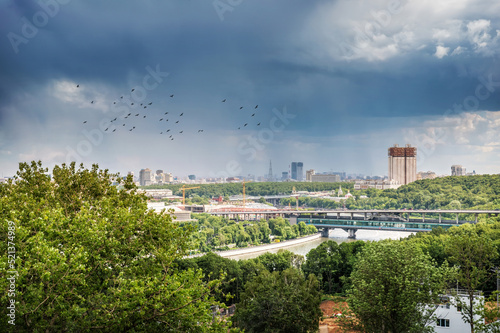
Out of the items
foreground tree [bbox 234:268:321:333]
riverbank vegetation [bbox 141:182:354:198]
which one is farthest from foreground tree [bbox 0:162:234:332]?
riverbank vegetation [bbox 141:182:354:198]

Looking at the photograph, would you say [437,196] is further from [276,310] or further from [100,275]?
[100,275]

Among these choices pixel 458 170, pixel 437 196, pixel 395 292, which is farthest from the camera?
pixel 458 170

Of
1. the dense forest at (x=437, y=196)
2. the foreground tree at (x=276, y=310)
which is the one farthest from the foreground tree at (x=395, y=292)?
the dense forest at (x=437, y=196)

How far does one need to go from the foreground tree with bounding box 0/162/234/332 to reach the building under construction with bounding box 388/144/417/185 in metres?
89.7

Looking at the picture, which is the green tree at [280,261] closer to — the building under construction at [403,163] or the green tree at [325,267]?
the green tree at [325,267]

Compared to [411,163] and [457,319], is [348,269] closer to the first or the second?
[457,319]

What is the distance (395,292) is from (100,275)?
6.40 meters

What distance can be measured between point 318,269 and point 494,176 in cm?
4663

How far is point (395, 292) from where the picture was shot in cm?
897

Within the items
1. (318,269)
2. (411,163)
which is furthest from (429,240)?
(411,163)

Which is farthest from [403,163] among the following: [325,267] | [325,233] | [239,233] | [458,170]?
[325,267]

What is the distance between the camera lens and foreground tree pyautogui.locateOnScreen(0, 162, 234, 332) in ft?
13.8

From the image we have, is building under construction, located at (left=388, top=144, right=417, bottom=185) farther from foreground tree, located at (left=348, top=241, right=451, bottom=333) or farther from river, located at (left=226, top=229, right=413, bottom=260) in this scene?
foreground tree, located at (left=348, top=241, right=451, bottom=333)

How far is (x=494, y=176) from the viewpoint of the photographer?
2147 inches
